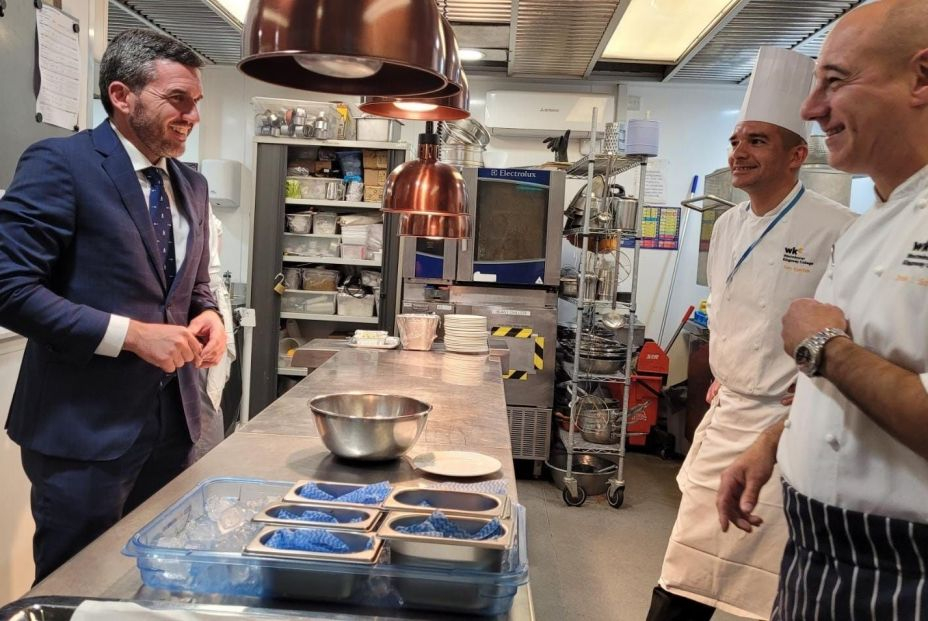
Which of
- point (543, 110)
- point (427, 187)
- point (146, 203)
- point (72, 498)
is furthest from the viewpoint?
point (543, 110)

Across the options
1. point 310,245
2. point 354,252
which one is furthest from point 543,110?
point 310,245

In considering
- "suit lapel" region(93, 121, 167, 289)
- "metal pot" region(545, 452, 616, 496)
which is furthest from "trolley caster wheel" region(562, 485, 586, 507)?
"suit lapel" region(93, 121, 167, 289)

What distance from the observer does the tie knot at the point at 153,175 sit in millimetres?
1760

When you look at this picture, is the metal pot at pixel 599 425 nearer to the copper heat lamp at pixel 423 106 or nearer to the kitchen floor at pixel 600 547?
the kitchen floor at pixel 600 547

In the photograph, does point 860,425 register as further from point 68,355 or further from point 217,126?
point 217,126

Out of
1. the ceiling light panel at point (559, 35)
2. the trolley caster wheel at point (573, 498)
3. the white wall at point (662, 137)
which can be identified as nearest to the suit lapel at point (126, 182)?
the ceiling light panel at point (559, 35)

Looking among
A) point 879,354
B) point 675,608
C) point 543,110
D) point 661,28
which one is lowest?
point 675,608

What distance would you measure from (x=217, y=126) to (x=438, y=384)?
413cm

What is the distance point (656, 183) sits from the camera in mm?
5852

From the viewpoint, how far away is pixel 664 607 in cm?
229

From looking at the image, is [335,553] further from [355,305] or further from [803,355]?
[355,305]

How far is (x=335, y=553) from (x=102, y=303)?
990 millimetres

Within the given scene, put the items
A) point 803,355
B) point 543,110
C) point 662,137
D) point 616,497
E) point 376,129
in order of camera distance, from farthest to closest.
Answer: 1. point 662,137
2. point 543,110
3. point 376,129
4. point 616,497
5. point 803,355

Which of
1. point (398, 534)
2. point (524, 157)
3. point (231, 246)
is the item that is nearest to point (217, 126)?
point (231, 246)
